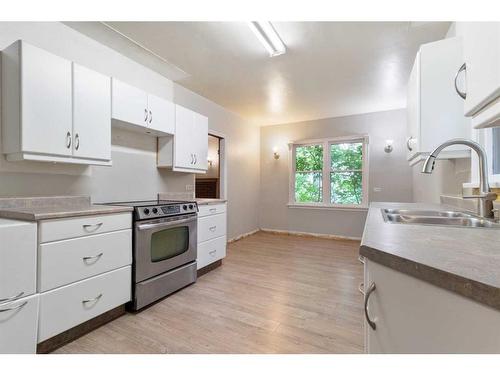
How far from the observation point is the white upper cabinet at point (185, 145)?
9.88ft

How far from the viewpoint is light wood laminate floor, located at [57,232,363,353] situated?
5.49 ft

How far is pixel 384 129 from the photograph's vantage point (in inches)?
A: 183

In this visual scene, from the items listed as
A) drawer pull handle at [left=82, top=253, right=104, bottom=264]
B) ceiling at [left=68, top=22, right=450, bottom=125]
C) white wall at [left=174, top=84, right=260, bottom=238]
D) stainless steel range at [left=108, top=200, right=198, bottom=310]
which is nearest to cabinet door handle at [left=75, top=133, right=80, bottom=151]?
stainless steel range at [left=108, top=200, right=198, bottom=310]

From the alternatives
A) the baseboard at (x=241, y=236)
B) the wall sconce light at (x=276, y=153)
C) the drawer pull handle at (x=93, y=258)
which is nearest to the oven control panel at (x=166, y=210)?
the drawer pull handle at (x=93, y=258)

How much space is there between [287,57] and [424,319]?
109 inches

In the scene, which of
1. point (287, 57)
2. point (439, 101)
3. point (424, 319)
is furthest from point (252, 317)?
point (287, 57)

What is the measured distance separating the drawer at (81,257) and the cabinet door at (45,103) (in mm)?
732

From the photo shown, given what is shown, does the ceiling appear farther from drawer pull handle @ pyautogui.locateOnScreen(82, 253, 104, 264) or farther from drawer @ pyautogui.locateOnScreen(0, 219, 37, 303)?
drawer pull handle @ pyautogui.locateOnScreen(82, 253, 104, 264)

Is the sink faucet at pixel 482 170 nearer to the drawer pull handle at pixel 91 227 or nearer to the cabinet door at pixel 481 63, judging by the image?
the cabinet door at pixel 481 63

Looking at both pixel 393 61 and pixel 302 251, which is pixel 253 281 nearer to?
pixel 302 251

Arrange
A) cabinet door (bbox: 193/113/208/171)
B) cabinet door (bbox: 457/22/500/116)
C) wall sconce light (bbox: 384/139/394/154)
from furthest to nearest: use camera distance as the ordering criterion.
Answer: wall sconce light (bbox: 384/139/394/154)
cabinet door (bbox: 193/113/208/171)
cabinet door (bbox: 457/22/500/116)

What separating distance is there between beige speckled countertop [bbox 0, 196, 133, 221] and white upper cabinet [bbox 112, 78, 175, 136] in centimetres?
84
